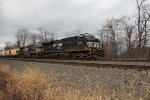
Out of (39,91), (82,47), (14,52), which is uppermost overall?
(82,47)

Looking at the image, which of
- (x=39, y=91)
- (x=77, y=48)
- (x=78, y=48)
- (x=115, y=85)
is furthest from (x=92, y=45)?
(x=115, y=85)

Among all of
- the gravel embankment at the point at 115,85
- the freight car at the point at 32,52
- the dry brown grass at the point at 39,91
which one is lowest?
the dry brown grass at the point at 39,91

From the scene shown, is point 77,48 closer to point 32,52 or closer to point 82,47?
point 82,47

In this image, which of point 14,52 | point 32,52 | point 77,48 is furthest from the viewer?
point 14,52

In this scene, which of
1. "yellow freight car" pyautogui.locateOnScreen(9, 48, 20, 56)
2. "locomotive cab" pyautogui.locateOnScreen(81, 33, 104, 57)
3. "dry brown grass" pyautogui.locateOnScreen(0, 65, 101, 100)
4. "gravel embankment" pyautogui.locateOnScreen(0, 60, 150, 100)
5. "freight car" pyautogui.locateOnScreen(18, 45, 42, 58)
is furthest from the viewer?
"yellow freight car" pyautogui.locateOnScreen(9, 48, 20, 56)

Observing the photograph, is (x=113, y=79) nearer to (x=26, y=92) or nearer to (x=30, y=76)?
(x=26, y=92)

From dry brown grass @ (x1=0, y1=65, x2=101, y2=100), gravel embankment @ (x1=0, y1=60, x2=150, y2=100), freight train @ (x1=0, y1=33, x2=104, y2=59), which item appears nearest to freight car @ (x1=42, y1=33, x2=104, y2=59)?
freight train @ (x1=0, y1=33, x2=104, y2=59)

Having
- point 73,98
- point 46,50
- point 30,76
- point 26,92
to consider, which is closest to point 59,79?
point 30,76

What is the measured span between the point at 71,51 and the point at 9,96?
61.9 ft

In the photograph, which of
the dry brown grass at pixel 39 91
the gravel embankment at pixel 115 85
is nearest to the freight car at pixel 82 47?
the dry brown grass at pixel 39 91

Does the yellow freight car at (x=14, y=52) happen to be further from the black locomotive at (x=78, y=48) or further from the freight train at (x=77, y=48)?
the black locomotive at (x=78, y=48)

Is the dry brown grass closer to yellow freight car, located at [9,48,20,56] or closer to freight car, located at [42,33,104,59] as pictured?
freight car, located at [42,33,104,59]

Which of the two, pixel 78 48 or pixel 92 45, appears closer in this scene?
pixel 92 45

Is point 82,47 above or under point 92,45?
under
